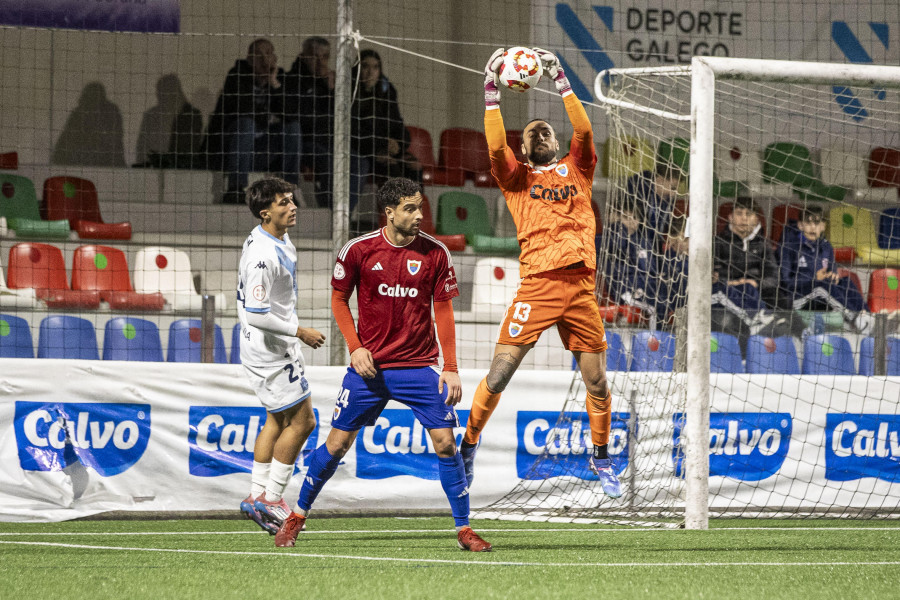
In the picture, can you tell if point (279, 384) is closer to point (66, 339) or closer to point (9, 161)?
point (66, 339)

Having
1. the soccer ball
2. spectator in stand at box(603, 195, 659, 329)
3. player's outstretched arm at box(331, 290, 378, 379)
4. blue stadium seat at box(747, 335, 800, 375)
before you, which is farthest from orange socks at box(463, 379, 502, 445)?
blue stadium seat at box(747, 335, 800, 375)

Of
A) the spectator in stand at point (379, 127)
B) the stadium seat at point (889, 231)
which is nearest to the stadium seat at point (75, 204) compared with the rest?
the spectator in stand at point (379, 127)

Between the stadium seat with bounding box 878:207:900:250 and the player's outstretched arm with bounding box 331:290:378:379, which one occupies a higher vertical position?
the stadium seat with bounding box 878:207:900:250

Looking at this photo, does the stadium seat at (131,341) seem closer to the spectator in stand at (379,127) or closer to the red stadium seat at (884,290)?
the spectator in stand at (379,127)

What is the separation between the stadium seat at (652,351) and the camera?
28.4 ft

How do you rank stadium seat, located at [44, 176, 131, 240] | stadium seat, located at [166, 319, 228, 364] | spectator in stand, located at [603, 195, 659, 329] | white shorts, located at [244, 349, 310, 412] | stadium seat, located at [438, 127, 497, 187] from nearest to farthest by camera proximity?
white shorts, located at [244, 349, 310, 412], spectator in stand, located at [603, 195, 659, 329], stadium seat, located at [166, 319, 228, 364], stadium seat, located at [44, 176, 131, 240], stadium seat, located at [438, 127, 497, 187]

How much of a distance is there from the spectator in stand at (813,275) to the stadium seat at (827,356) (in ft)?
2.02

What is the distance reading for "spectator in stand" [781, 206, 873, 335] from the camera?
1026cm

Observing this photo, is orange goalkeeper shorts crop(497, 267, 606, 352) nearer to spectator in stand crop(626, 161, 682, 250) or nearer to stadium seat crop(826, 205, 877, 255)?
spectator in stand crop(626, 161, 682, 250)

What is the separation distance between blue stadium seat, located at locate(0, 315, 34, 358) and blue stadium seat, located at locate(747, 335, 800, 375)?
6295 millimetres

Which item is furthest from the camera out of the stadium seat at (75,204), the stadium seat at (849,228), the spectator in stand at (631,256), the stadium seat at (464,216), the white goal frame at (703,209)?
the stadium seat at (849,228)

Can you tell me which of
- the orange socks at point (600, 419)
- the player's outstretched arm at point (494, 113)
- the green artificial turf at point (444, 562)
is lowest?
the green artificial turf at point (444, 562)

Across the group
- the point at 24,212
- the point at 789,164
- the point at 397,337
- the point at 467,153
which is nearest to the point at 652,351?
the point at 397,337

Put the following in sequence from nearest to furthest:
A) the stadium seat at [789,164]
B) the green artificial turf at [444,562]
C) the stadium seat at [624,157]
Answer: the green artificial turf at [444,562]
the stadium seat at [624,157]
the stadium seat at [789,164]
